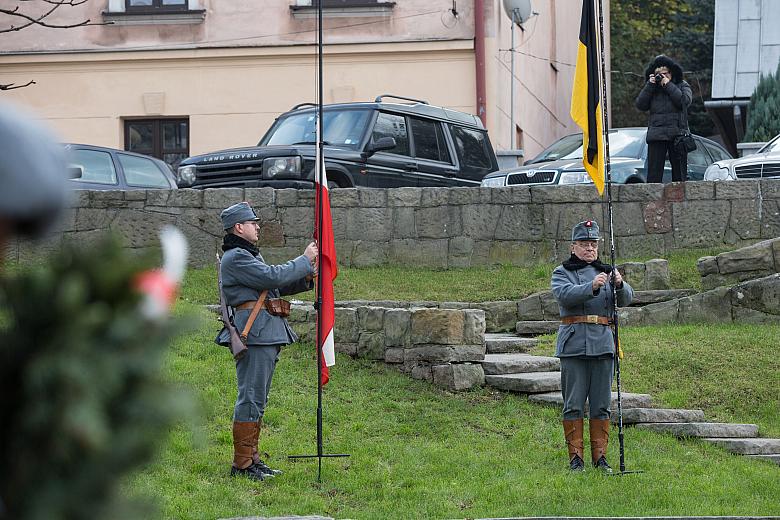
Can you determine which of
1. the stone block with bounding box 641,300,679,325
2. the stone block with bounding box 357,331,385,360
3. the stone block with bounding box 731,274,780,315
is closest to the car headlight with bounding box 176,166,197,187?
the stone block with bounding box 357,331,385,360

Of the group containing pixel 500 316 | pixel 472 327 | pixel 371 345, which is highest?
pixel 472 327

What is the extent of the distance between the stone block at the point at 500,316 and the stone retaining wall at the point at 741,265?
2097 millimetres

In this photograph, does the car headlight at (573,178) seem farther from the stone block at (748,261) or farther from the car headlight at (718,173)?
the stone block at (748,261)

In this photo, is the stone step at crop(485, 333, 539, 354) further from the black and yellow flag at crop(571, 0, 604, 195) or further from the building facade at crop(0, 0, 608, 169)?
the building facade at crop(0, 0, 608, 169)

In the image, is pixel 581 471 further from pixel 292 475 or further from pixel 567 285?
pixel 292 475

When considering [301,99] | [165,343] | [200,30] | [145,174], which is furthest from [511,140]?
[165,343]

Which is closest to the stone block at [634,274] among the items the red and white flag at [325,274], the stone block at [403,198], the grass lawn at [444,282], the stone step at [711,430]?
the grass lawn at [444,282]

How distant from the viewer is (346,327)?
12.5 metres

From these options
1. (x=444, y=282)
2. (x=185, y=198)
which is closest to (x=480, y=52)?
(x=185, y=198)

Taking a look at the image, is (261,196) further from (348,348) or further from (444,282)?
(348,348)

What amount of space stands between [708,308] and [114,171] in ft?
26.4

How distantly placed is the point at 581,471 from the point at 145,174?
33.3ft

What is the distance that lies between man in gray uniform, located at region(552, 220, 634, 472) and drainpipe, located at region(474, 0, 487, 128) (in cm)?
1344

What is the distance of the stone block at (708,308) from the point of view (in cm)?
1372
